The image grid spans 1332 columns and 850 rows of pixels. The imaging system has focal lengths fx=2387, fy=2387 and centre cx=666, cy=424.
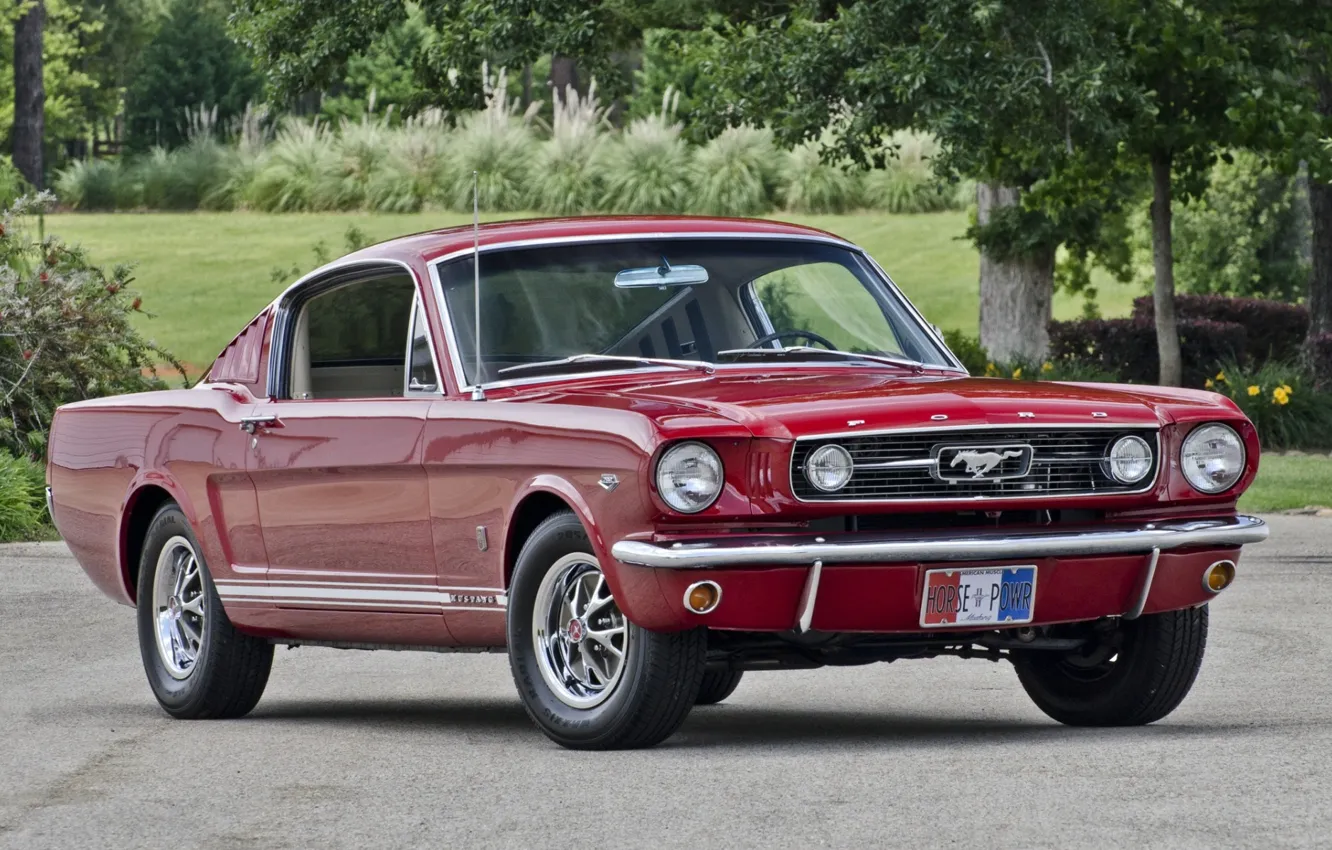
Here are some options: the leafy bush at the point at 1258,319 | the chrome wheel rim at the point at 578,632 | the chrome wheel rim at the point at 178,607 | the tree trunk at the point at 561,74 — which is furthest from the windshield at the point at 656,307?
the tree trunk at the point at 561,74

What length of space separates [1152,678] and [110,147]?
63229 mm

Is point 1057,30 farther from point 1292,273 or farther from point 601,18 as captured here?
point 1292,273

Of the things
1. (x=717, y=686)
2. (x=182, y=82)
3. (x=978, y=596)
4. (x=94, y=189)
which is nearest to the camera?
(x=978, y=596)

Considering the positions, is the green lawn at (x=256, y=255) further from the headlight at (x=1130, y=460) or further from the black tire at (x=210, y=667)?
the headlight at (x=1130, y=460)

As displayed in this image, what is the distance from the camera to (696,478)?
6535mm

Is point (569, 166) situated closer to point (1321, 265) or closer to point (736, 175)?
point (736, 175)

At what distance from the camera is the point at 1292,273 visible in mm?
38219

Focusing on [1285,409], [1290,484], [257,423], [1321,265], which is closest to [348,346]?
[257,423]

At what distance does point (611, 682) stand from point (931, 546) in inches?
39.4

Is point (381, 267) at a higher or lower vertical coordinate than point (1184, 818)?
higher

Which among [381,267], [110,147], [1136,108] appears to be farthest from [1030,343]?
[110,147]

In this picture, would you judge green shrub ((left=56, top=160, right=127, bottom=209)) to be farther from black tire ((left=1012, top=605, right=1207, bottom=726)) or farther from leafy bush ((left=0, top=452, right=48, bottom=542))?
black tire ((left=1012, top=605, right=1207, bottom=726))

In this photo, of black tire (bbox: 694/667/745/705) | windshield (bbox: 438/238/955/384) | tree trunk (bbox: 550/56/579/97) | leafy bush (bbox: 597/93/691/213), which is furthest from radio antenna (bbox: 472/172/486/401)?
tree trunk (bbox: 550/56/579/97)

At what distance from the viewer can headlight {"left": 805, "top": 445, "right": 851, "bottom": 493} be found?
259 inches
